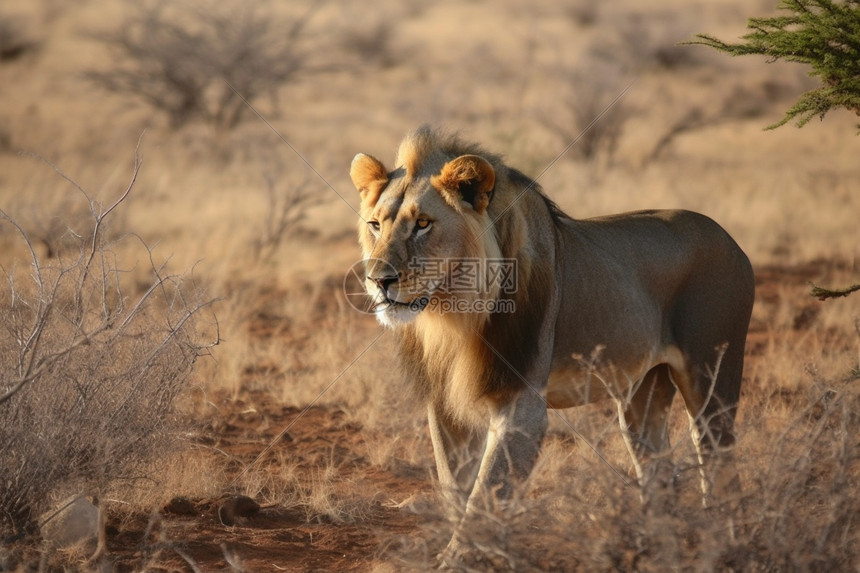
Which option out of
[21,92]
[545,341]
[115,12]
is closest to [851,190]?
[545,341]

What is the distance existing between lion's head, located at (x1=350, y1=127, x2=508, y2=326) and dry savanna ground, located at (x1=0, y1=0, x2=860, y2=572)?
2.49 ft

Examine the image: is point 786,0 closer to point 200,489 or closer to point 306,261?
point 200,489

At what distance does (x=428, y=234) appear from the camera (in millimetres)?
4656

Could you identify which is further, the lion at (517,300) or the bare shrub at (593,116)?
the bare shrub at (593,116)

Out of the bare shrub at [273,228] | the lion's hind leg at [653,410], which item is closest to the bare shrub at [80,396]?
the lion's hind leg at [653,410]

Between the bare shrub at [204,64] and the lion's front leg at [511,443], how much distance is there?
16846 mm

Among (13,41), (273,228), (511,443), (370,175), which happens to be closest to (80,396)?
(370,175)

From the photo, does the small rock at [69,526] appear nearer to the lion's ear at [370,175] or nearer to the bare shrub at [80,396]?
the bare shrub at [80,396]

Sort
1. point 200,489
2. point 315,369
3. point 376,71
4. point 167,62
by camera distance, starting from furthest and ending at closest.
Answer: point 376,71 < point 167,62 < point 315,369 < point 200,489

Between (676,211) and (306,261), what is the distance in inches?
270

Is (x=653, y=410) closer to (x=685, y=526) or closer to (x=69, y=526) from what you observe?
(x=685, y=526)

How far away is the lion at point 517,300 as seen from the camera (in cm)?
465

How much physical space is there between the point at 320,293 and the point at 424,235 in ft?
21.6

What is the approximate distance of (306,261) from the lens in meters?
12.2
